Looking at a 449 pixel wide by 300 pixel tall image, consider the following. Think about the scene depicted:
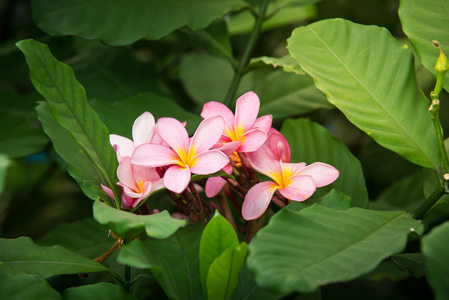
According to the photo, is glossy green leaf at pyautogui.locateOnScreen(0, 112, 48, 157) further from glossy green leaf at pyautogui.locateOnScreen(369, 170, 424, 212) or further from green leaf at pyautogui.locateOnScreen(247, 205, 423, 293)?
glossy green leaf at pyautogui.locateOnScreen(369, 170, 424, 212)

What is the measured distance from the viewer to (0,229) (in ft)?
3.38

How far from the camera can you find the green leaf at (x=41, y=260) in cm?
51

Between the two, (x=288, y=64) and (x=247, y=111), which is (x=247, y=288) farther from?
(x=288, y=64)

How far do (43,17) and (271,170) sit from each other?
0.52 m

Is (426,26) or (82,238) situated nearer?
(426,26)

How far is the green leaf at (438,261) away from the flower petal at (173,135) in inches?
10.7

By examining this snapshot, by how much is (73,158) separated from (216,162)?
6.6 inches

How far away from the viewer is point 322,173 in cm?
52

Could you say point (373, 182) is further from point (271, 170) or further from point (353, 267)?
point (353, 267)

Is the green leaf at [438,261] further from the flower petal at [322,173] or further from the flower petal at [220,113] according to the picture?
the flower petal at [220,113]

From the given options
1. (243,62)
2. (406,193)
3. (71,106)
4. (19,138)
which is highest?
(71,106)

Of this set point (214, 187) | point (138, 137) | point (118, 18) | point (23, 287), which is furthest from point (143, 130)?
point (118, 18)

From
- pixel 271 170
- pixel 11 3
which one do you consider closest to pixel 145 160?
pixel 271 170

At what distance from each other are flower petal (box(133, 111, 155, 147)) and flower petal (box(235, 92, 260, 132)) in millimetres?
106
